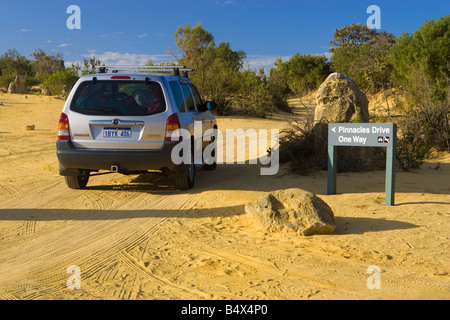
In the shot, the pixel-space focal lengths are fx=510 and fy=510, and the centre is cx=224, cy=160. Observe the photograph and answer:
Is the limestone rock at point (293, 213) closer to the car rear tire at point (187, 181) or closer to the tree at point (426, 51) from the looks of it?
the car rear tire at point (187, 181)

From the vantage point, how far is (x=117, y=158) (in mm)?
7641

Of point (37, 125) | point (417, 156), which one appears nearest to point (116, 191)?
point (417, 156)

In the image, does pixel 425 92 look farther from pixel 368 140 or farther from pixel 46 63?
pixel 46 63

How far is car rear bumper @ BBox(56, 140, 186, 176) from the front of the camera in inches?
300

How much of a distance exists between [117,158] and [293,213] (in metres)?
2.98

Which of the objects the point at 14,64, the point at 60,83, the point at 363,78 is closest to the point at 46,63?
the point at 14,64

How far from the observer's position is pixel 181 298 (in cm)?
409

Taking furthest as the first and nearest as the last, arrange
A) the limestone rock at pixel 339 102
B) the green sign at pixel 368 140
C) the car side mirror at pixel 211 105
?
the limestone rock at pixel 339 102, the car side mirror at pixel 211 105, the green sign at pixel 368 140

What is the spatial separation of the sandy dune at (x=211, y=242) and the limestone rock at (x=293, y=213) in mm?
136

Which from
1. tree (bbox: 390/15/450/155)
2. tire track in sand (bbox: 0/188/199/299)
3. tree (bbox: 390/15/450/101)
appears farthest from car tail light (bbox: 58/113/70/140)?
tree (bbox: 390/15/450/101)

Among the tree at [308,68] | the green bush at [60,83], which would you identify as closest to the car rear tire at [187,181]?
the green bush at [60,83]

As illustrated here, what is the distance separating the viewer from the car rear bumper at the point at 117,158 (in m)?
7.63

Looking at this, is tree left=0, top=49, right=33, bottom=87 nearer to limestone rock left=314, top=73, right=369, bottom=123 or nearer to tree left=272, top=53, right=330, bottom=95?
tree left=272, top=53, right=330, bottom=95
